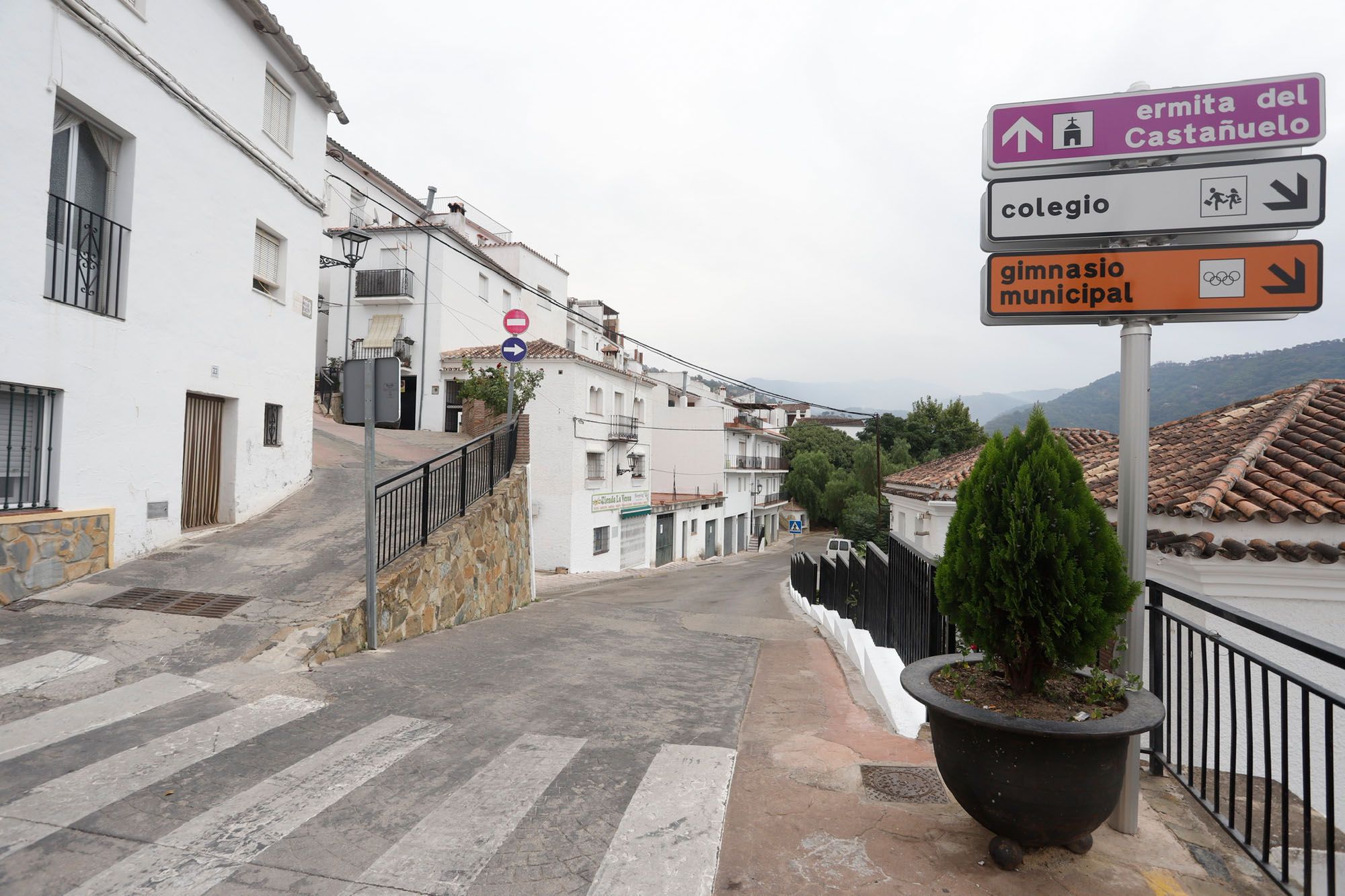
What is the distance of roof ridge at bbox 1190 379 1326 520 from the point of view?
5.94m

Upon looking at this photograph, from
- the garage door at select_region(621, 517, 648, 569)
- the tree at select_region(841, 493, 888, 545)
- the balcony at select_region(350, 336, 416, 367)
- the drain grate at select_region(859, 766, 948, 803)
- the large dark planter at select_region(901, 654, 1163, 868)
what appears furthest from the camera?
the tree at select_region(841, 493, 888, 545)

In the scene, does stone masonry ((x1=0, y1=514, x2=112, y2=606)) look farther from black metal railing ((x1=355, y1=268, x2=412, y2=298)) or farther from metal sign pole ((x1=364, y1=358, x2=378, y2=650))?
black metal railing ((x1=355, y1=268, x2=412, y2=298))

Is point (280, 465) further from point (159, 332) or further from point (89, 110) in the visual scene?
point (89, 110)

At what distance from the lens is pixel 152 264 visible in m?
7.88

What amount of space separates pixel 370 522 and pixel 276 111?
7.85m

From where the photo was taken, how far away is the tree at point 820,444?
195ft

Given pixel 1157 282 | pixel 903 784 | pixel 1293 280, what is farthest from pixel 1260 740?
pixel 1157 282

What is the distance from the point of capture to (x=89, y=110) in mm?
7047

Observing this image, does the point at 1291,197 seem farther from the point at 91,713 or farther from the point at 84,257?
the point at 84,257

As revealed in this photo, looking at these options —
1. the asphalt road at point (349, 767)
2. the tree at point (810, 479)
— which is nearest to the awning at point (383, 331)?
the asphalt road at point (349, 767)

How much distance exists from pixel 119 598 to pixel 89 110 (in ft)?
15.4

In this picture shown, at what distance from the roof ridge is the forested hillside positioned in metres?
52.7

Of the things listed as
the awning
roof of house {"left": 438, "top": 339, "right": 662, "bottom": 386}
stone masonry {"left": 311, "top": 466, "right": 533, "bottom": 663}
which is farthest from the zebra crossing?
the awning

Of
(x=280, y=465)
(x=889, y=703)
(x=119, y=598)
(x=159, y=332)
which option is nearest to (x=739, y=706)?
(x=889, y=703)
